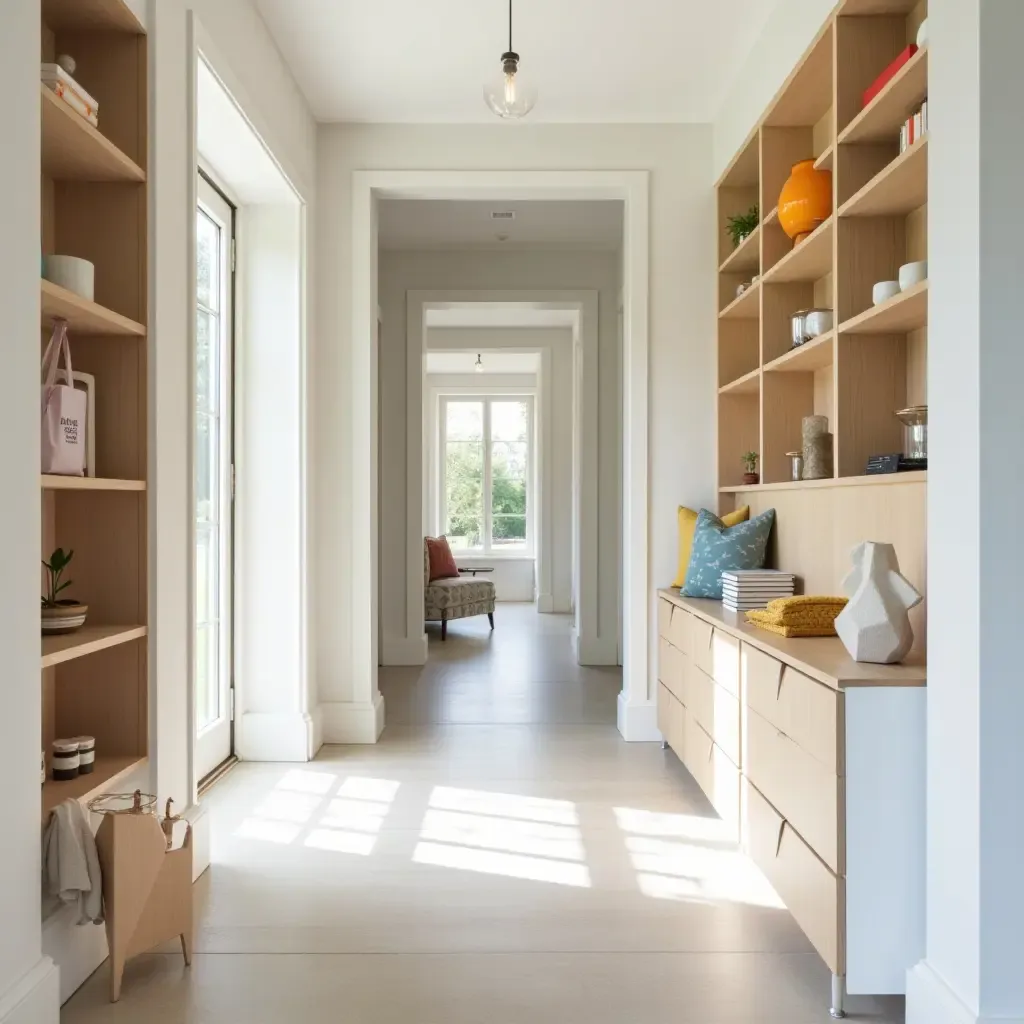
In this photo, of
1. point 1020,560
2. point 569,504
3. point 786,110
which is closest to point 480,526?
point 569,504

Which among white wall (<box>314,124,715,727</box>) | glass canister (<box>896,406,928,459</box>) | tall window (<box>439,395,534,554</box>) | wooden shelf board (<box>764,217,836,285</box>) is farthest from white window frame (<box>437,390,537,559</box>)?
glass canister (<box>896,406,928,459</box>)

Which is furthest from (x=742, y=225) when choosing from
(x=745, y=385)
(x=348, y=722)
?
(x=348, y=722)

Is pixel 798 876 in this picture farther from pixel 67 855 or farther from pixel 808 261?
pixel 808 261

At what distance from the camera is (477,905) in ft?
8.10

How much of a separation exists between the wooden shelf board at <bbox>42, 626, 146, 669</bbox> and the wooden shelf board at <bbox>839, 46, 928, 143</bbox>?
2.41 meters

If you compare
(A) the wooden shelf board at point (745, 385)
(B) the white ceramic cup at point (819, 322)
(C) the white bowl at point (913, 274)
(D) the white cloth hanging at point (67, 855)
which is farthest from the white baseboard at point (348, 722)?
(C) the white bowl at point (913, 274)

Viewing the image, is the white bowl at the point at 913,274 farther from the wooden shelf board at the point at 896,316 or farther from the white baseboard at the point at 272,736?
the white baseboard at the point at 272,736

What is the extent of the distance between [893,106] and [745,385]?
1.49 metres

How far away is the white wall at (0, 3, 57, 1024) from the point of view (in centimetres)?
165

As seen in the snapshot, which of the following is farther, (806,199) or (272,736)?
(272,736)

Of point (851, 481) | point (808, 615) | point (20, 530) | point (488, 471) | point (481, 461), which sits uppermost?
point (481, 461)

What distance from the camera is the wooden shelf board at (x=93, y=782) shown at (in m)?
1.98

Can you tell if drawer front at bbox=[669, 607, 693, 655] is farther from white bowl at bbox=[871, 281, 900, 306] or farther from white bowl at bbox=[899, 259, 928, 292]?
white bowl at bbox=[899, 259, 928, 292]

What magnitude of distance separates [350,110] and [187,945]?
350 centimetres
